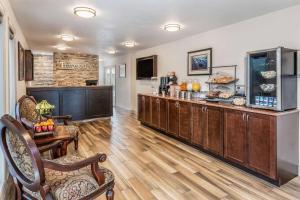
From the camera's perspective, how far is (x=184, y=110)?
4109 mm

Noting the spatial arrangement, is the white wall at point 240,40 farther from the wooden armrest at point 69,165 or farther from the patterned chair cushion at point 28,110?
the patterned chair cushion at point 28,110

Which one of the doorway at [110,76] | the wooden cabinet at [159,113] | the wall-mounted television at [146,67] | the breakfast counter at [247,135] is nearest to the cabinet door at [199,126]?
the breakfast counter at [247,135]

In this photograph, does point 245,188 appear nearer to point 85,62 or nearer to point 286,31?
point 286,31

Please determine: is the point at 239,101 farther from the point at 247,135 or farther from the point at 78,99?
the point at 78,99

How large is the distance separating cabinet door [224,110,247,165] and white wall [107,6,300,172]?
956 mm

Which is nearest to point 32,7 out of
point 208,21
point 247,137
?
point 208,21

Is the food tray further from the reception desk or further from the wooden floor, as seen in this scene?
the reception desk

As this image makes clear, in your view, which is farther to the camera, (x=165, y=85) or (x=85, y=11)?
(x=165, y=85)

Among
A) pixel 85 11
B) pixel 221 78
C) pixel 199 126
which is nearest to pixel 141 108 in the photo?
pixel 199 126

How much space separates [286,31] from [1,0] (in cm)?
370

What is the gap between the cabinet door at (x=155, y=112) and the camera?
5039 mm

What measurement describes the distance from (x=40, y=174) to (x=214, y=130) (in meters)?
2.69

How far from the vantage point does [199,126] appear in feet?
12.2

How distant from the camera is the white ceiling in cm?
284
